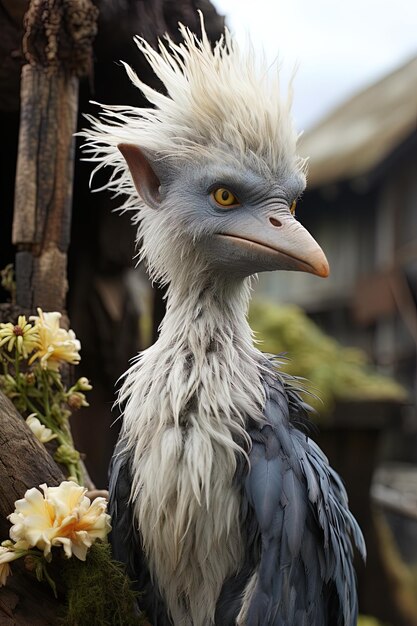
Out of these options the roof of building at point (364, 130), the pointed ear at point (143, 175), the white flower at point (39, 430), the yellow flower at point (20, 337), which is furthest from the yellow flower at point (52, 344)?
the roof of building at point (364, 130)

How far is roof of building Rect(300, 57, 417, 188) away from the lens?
809cm

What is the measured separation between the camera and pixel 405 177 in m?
8.38

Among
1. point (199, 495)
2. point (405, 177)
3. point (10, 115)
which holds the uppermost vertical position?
point (405, 177)

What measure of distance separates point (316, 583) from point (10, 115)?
6.24ft

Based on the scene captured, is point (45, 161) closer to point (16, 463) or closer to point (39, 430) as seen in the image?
point (39, 430)

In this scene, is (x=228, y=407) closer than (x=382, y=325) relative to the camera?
Yes

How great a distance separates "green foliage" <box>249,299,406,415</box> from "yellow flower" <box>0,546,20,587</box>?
9.42 ft

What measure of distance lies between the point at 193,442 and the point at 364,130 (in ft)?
27.8

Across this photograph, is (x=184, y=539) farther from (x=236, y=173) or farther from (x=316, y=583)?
(x=236, y=173)

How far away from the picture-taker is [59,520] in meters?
1.28

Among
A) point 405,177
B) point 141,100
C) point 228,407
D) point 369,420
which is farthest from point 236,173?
point 405,177

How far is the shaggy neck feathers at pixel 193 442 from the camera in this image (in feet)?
4.29

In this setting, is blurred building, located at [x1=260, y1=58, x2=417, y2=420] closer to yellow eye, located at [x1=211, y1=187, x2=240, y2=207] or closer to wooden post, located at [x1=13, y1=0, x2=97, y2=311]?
wooden post, located at [x1=13, y1=0, x2=97, y2=311]

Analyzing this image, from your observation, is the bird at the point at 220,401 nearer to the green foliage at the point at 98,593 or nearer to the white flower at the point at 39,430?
the green foliage at the point at 98,593
